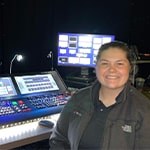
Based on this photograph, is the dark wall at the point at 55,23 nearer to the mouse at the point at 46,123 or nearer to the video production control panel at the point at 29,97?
the video production control panel at the point at 29,97

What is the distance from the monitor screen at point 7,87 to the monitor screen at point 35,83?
5cm

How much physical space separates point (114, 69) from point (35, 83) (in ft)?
2.50

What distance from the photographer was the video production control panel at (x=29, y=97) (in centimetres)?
194

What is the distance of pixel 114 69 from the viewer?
1.71m

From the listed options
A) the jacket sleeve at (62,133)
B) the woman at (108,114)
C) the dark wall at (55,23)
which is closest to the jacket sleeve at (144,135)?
the woman at (108,114)

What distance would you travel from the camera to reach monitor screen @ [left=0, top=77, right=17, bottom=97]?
2.09 meters

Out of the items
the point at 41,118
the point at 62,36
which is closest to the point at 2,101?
the point at 41,118

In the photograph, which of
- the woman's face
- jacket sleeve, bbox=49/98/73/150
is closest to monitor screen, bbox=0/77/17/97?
jacket sleeve, bbox=49/98/73/150

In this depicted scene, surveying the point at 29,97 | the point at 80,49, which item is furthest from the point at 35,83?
the point at 80,49

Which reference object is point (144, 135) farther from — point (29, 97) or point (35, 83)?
point (35, 83)

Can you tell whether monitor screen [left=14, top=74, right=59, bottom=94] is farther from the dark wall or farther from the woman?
the dark wall

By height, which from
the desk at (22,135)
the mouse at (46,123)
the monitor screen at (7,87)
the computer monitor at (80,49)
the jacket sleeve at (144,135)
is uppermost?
the computer monitor at (80,49)

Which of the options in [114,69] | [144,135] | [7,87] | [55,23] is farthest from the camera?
[55,23]

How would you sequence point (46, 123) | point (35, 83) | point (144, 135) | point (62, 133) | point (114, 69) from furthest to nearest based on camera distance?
point (35, 83) → point (46, 123) → point (62, 133) → point (114, 69) → point (144, 135)
